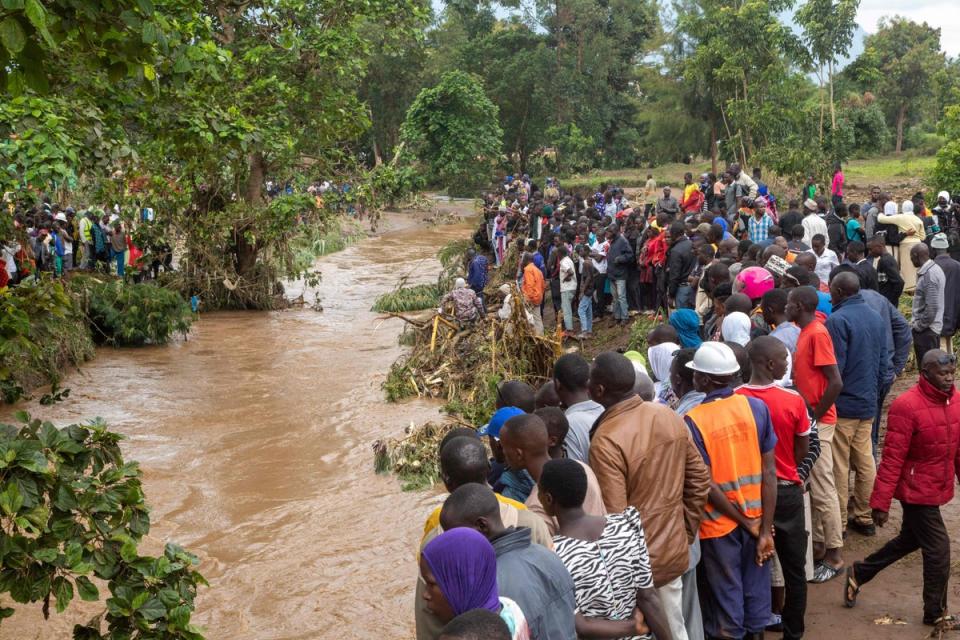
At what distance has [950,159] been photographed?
1617cm

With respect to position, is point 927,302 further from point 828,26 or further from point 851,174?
point 851,174

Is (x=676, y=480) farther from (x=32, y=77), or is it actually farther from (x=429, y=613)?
(x=32, y=77)

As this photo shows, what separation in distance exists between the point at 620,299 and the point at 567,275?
2.79ft

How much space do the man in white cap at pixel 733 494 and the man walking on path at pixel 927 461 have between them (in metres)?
0.74

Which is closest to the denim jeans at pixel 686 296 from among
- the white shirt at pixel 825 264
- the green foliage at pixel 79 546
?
the white shirt at pixel 825 264

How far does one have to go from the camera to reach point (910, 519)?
4.95m

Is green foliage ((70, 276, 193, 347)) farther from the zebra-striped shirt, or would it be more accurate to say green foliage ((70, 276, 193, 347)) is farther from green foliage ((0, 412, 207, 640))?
the zebra-striped shirt

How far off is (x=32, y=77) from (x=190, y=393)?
9.68 m

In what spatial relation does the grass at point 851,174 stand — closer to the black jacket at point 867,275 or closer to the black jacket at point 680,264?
the black jacket at point 680,264

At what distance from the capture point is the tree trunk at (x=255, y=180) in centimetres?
1864

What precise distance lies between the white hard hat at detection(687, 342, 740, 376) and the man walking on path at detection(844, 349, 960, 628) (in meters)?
0.98

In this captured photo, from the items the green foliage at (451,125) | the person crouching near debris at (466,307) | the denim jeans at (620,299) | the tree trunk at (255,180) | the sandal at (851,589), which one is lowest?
the sandal at (851,589)

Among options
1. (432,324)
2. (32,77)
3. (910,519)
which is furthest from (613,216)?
(32,77)

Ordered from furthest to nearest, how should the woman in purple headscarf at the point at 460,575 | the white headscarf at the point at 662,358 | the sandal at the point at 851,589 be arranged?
1. the white headscarf at the point at 662,358
2. the sandal at the point at 851,589
3. the woman in purple headscarf at the point at 460,575
